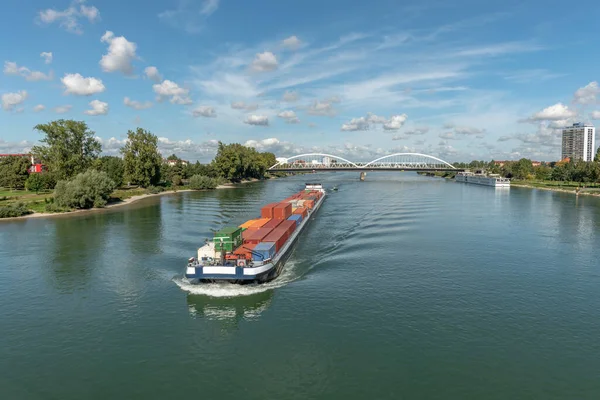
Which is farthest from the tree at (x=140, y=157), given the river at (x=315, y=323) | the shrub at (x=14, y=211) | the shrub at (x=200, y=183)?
the river at (x=315, y=323)

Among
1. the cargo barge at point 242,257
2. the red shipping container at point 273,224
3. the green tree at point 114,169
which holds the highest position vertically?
the green tree at point 114,169

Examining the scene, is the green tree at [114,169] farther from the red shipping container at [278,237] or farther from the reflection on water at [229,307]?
the reflection on water at [229,307]

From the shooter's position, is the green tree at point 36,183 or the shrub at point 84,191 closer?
the shrub at point 84,191

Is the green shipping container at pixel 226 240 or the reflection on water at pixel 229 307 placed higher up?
the green shipping container at pixel 226 240

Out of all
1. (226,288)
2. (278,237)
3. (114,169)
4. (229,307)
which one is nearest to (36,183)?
(114,169)

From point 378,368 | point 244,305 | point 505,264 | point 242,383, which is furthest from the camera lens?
point 505,264

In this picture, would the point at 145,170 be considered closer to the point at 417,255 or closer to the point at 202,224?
the point at 202,224

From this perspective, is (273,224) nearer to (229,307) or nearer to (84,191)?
(229,307)

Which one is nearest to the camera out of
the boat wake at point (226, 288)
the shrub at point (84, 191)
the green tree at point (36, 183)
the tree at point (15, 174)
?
the boat wake at point (226, 288)

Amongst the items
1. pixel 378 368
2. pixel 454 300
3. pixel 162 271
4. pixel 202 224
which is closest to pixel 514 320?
pixel 454 300
